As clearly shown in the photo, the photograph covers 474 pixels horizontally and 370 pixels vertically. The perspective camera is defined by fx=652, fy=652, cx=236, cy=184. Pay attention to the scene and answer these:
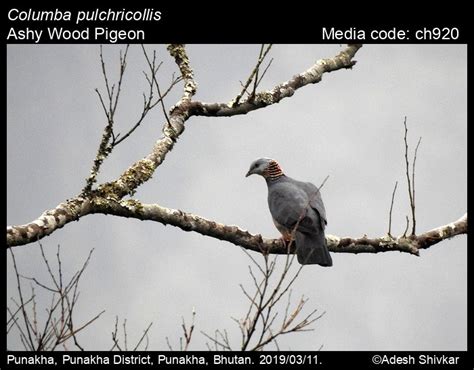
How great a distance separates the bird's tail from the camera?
6398 millimetres

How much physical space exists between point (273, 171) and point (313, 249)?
176cm

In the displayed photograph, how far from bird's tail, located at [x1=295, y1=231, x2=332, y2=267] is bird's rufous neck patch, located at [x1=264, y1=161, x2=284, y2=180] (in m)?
1.50

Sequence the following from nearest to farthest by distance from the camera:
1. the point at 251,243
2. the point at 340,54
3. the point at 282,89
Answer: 1. the point at 251,243
2. the point at 282,89
3. the point at 340,54

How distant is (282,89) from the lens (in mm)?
6875

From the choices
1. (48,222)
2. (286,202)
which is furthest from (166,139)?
(286,202)

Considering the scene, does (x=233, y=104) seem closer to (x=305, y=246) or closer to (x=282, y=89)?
(x=282, y=89)

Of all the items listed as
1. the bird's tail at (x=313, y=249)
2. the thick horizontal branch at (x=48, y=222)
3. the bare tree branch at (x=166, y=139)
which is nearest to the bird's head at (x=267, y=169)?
the bare tree branch at (x=166, y=139)

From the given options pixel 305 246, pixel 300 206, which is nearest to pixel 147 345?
pixel 305 246

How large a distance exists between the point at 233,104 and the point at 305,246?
1576mm

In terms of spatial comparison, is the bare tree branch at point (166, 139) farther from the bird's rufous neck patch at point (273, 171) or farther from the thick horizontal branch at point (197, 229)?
the bird's rufous neck patch at point (273, 171)

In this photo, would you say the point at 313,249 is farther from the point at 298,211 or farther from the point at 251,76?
the point at 251,76

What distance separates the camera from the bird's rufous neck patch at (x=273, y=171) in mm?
7926

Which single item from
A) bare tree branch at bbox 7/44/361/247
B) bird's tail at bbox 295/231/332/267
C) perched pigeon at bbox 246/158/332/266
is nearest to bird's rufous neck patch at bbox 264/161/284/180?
perched pigeon at bbox 246/158/332/266
